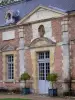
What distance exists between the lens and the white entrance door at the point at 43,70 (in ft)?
82.5

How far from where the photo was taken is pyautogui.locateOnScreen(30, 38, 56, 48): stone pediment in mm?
24562

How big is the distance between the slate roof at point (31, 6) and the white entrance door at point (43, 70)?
10.6ft

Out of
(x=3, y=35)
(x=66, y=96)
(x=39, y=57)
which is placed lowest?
(x=66, y=96)

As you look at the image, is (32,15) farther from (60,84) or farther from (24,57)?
(60,84)

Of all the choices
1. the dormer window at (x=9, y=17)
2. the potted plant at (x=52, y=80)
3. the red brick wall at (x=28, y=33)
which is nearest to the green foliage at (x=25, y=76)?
the red brick wall at (x=28, y=33)

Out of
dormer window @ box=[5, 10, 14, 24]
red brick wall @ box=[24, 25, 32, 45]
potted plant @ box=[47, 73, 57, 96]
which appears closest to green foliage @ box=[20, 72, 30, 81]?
red brick wall @ box=[24, 25, 32, 45]

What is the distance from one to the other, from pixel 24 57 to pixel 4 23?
12.7 ft

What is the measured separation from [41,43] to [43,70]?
5.89ft

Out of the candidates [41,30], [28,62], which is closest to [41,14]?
[41,30]

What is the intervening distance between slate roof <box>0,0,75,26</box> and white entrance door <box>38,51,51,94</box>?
3218mm

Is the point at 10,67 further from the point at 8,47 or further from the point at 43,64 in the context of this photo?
the point at 43,64

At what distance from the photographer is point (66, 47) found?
2358 cm

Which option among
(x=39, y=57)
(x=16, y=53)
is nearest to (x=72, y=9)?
(x=39, y=57)

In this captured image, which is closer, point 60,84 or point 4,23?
point 60,84
